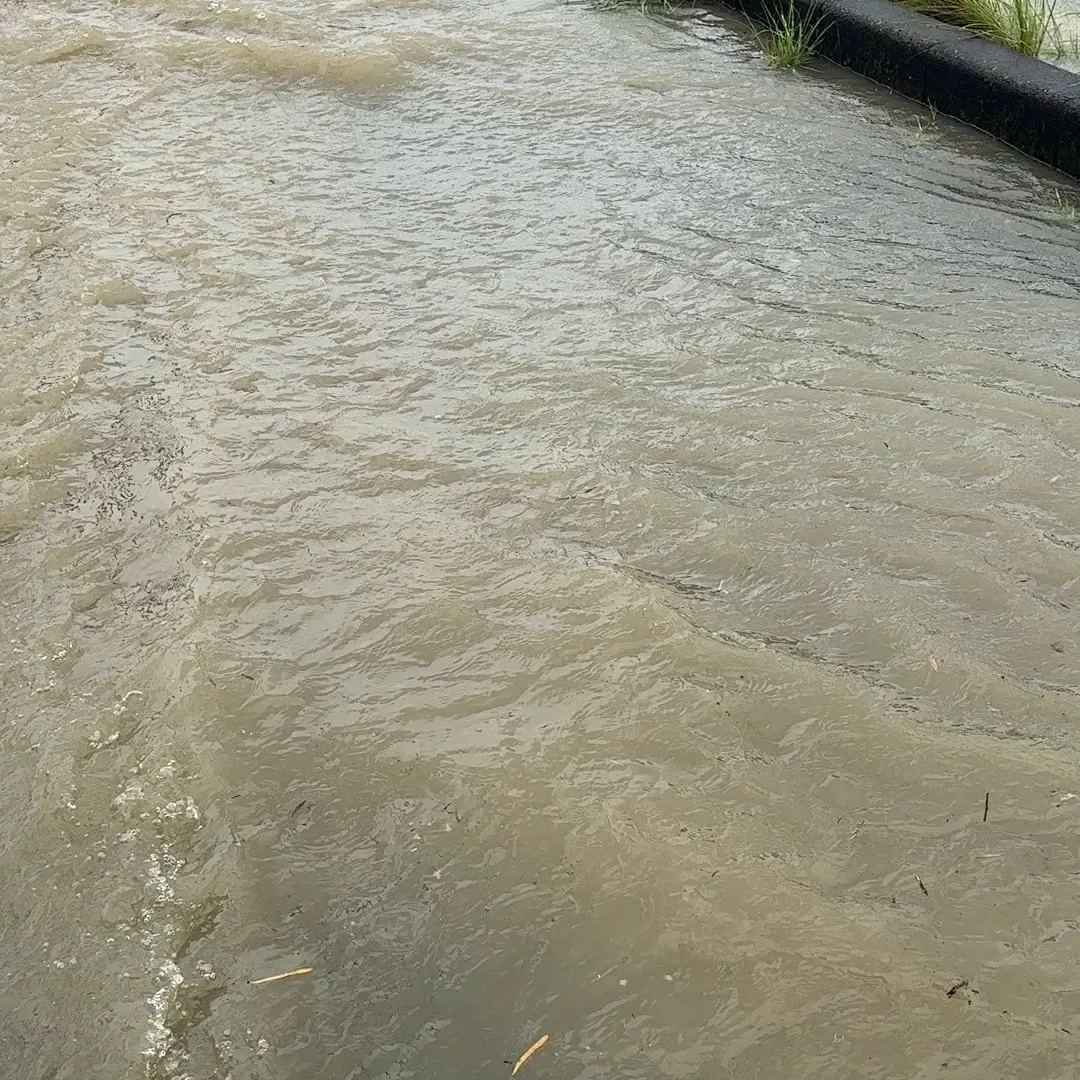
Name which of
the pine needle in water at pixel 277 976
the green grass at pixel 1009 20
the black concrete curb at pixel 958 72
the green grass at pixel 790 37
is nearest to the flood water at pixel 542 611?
the pine needle in water at pixel 277 976

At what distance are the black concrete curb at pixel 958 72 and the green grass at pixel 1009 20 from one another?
0.30ft

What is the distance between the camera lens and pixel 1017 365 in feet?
12.1

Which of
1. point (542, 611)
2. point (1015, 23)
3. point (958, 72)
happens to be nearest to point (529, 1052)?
point (542, 611)

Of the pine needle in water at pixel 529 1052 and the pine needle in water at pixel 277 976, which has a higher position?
the pine needle in water at pixel 529 1052

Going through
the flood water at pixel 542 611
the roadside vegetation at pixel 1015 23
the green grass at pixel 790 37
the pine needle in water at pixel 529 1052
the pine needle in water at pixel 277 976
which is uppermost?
the roadside vegetation at pixel 1015 23

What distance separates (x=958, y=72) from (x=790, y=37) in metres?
0.89

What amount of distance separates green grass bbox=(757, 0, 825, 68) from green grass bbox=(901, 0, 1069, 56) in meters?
0.50

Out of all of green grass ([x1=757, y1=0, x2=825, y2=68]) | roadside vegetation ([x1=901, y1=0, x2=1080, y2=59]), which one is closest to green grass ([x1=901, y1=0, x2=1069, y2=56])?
roadside vegetation ([x1=901, y1=0, x2=1080, y2=59])

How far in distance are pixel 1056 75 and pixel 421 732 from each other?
163 inches

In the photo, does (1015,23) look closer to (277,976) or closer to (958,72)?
(958,72)

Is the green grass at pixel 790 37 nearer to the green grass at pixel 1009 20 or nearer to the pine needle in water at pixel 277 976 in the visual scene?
the green grass at pixel 1009 20

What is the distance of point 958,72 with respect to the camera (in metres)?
5.41

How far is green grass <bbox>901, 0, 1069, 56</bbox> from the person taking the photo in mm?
5488

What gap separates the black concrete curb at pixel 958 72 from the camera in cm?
498
